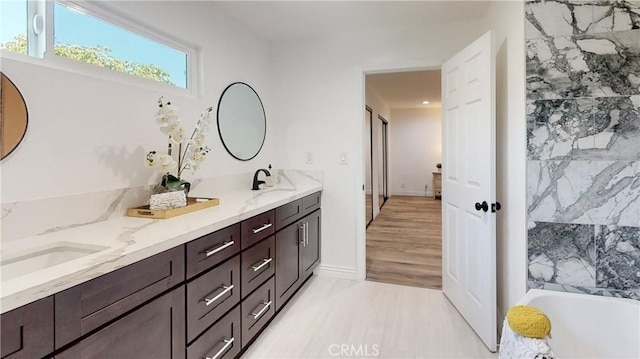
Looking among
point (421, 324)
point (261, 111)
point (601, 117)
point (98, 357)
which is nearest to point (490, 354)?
point (421, 324)

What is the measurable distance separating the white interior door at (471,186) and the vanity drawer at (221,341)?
5.00 feet

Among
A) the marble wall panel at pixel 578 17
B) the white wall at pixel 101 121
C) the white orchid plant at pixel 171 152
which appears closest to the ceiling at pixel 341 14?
the white wall at pixel 101 121

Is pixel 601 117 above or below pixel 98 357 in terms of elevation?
above

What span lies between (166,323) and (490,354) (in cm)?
182

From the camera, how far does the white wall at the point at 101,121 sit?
1.29 m

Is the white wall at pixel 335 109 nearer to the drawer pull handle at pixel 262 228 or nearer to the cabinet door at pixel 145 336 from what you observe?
the drawer pull handle at pixel 262 228

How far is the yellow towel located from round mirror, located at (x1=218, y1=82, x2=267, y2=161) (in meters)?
2.17

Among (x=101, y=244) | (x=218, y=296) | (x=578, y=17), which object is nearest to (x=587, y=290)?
(x=578, y=17)

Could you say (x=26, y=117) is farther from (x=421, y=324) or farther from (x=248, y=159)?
(x=421, y=324)

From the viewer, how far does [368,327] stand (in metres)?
2.17

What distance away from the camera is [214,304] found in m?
1.51

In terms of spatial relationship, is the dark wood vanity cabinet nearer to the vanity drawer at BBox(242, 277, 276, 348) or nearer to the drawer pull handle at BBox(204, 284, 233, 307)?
the vanity drawer at BBox(242, 277, 276, 348)

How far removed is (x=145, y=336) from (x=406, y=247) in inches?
133

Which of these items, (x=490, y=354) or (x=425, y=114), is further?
(x=425, y=114)
